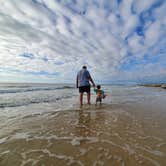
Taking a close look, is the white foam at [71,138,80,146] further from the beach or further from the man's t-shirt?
the man's t-shirt

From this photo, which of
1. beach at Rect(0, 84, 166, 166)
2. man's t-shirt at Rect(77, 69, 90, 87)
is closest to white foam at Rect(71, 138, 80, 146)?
beach at Rect(0, 84, 166, 166)

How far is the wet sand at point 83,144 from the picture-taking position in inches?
87.3

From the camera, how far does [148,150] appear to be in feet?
8.22

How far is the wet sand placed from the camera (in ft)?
7.27

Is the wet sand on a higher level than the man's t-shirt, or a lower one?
lower

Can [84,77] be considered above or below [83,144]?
above

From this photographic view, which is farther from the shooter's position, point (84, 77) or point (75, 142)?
point (84, 77)

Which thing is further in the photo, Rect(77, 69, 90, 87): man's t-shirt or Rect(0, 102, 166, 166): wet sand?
Rect(77, 69, 90, 87): man's t-shirt

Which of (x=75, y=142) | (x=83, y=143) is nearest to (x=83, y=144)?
(x=83, y=143)

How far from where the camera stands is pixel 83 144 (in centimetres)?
280

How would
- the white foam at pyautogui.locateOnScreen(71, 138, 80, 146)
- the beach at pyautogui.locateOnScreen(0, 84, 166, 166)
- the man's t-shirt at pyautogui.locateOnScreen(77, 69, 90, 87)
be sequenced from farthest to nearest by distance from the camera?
1. the man's t-shirt at pyautogui.locateOnScreen(77, 69, 90, 87)
2. the white foam at pyautogui.locateOnScreen(71, 138, 80, 146)
3. the beach at pyautogui.locateOnScreen(0, 84, 166, 166)

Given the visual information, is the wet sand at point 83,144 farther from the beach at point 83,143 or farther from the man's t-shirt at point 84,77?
the man's t-shirt at point 84,77

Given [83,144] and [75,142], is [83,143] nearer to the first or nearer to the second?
[83,144]

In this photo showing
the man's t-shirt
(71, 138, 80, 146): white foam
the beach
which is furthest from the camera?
the man's t-shirt
